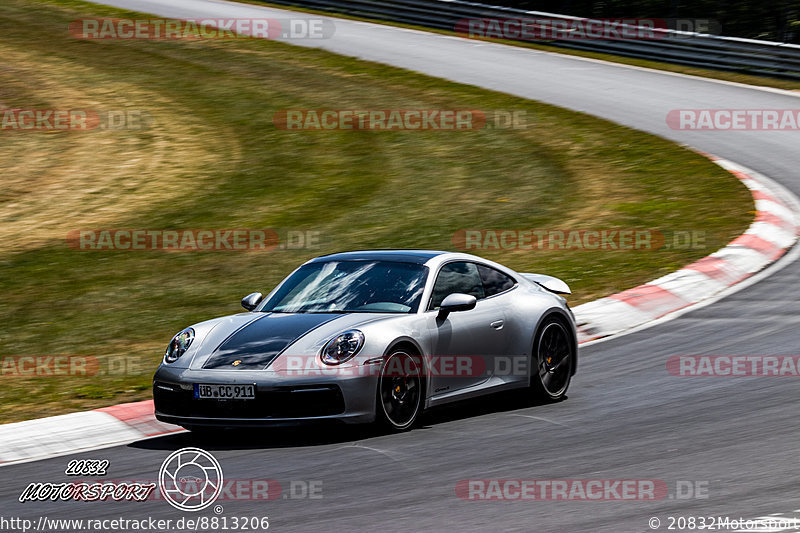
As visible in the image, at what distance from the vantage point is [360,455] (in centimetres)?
749

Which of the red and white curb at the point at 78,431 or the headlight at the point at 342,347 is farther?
the red and white curb at the point at 78,431

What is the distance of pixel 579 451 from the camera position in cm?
741

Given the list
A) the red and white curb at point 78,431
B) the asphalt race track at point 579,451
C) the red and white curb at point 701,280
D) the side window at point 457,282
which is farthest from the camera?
the red and white curb at point 701,280

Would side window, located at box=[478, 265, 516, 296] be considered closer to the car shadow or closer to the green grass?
the car shadow

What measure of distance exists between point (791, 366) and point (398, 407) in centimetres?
349

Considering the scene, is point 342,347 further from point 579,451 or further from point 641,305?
point 641,305

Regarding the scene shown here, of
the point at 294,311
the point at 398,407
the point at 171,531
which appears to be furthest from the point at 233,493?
the point at 294,311

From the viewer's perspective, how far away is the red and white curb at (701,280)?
11.8 metres

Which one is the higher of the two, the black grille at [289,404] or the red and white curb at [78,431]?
the black grille at [289,404]

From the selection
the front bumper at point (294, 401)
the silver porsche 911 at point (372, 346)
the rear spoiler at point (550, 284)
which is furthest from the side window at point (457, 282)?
the front bumper at point (294, 401)

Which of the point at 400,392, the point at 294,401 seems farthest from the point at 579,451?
the point at 294,401

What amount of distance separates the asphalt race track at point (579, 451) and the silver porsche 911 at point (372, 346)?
24cm

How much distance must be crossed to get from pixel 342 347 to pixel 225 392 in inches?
33.2

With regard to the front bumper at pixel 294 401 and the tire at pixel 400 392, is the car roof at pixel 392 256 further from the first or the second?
the front bumper at pixel 294 401
